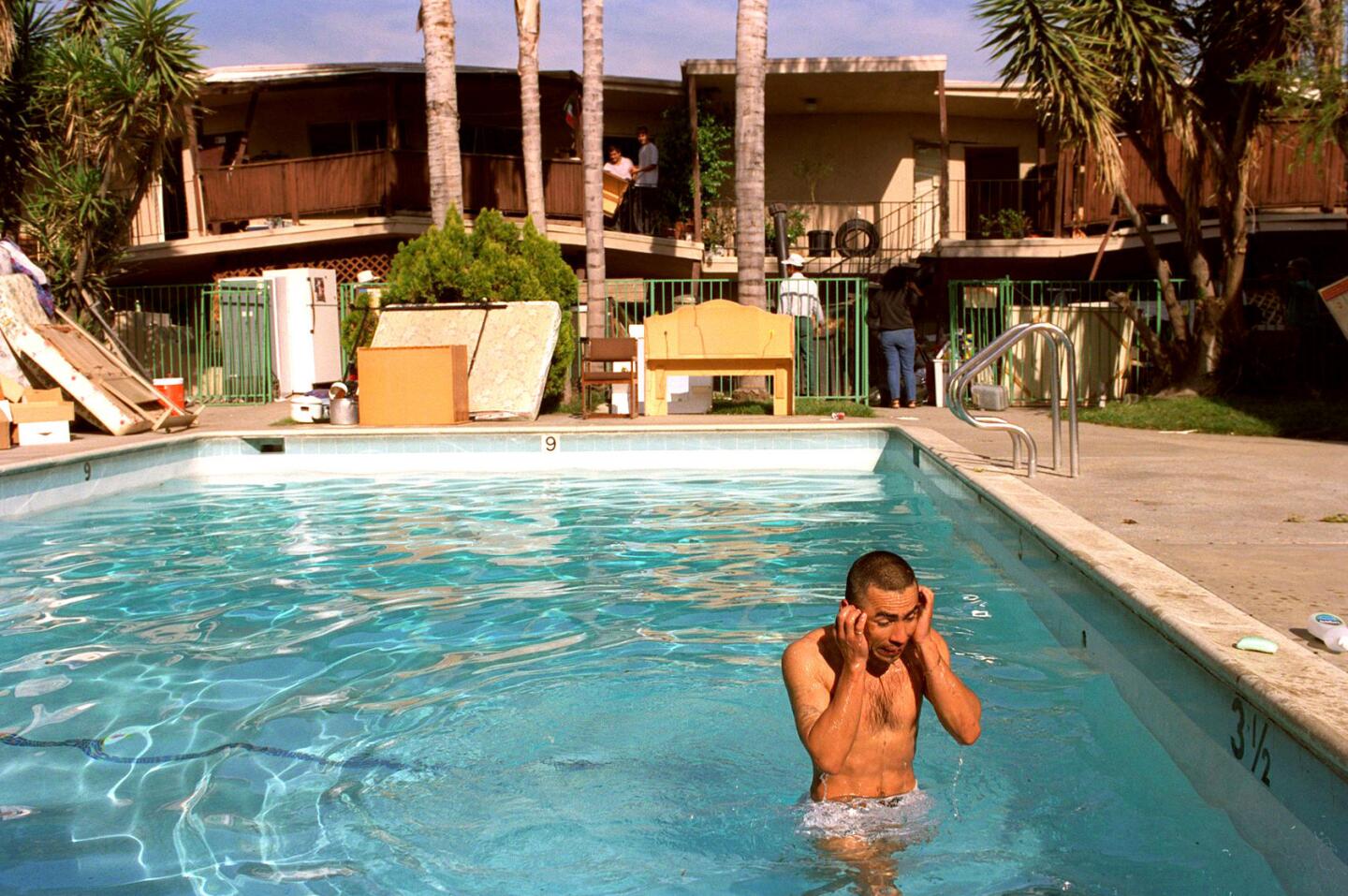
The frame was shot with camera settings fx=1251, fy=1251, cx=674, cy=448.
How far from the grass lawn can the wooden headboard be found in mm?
3473

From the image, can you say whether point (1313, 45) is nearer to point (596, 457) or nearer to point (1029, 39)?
point (1029, 39)

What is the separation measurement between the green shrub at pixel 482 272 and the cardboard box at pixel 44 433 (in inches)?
167

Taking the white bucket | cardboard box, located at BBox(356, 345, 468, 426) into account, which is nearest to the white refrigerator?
the white bucket

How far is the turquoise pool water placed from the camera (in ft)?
11.5

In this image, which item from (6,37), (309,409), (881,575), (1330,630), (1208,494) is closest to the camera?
(881,575)

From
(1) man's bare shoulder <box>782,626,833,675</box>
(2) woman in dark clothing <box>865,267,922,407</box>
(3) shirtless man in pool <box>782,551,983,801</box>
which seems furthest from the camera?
(2) woman in dark clothing <box>865,267,922,407</box>

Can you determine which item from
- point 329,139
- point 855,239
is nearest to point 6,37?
point 329,139

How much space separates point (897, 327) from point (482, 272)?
4955 mm

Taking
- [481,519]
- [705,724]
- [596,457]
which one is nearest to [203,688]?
[705,724]

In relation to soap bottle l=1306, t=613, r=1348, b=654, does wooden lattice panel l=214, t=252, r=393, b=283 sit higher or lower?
higher

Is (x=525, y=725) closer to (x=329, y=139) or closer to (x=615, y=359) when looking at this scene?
(x=615, y=359)

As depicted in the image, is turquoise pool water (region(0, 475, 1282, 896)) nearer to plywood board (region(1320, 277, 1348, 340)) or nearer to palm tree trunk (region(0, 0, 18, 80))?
plywood board (region(1320, 277, 1348, 340))

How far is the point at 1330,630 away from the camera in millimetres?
3701

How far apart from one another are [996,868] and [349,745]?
2.30 m
